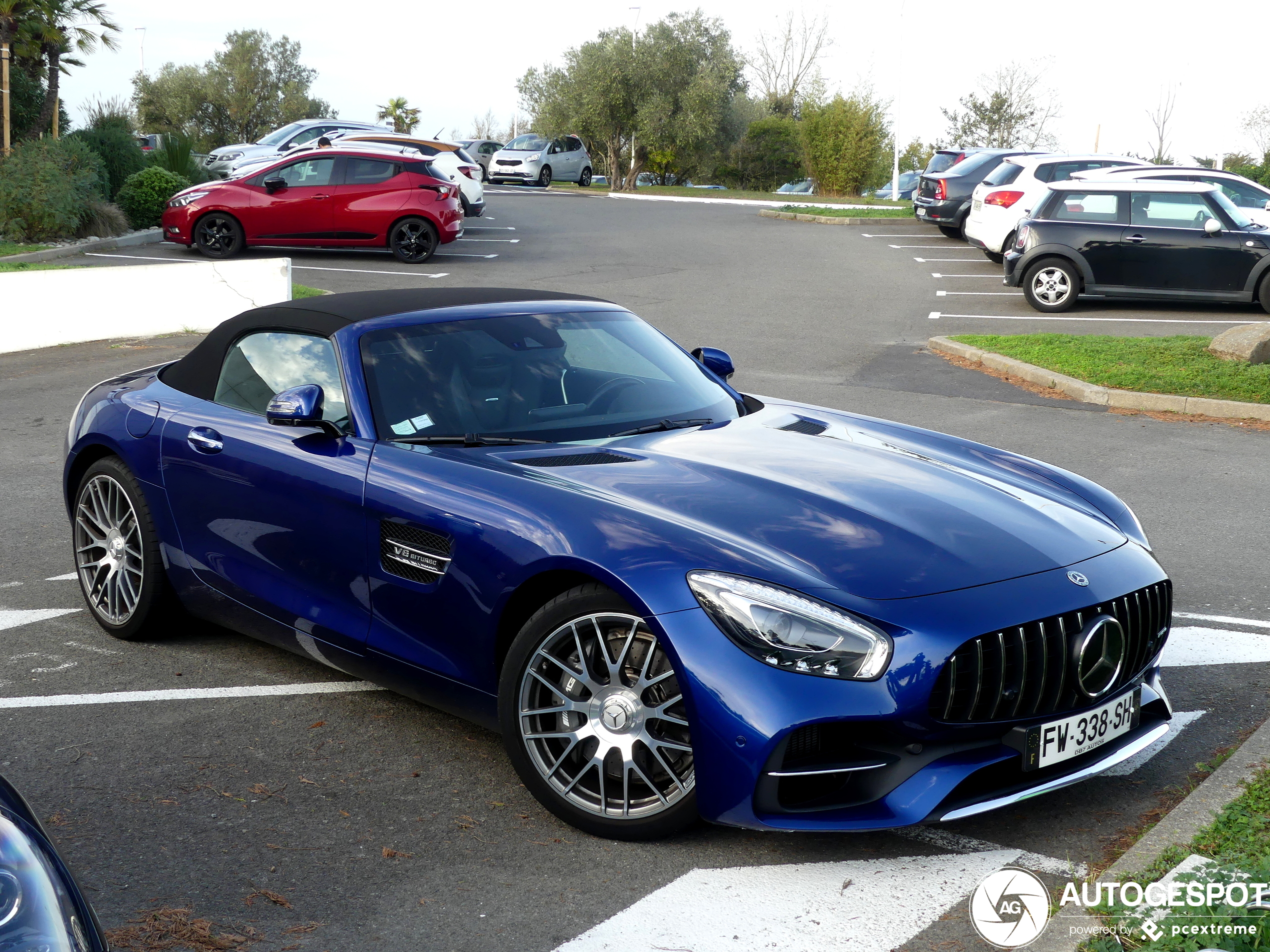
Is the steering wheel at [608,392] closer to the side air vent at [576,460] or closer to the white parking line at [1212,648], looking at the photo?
the side air vent at [576,460]

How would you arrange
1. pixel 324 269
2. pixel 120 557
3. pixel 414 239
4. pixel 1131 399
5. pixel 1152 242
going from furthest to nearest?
pixel 414 239, pixel 324 269, pixel 1152 242, pixel 1131 399, pixel 120 557

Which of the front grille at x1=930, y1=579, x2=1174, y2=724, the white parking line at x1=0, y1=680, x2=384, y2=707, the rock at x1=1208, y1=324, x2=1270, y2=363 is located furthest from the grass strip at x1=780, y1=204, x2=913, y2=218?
the front grille at x1=930, y1=579, x2=1174, y2=724

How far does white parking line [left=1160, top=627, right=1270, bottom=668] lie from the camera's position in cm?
505

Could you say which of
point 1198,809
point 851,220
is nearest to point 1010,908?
point 1198,809

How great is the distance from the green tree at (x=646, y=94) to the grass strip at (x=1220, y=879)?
45690mm

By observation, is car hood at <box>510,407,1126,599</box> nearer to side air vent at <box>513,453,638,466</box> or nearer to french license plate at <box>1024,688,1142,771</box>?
side air vent at <box>513,453,638,466</box>

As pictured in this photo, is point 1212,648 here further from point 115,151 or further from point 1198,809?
point 115,151

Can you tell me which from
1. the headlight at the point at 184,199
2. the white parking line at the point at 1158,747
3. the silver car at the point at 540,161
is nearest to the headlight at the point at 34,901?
the white parking line at the point at 1158,747

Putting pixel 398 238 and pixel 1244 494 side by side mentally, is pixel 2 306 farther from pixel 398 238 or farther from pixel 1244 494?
pixel 1244 494

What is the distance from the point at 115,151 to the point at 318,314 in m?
22.5

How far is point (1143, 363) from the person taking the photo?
12.1 metres

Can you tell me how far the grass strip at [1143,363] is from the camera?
11125 millimetres

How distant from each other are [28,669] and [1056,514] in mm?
3903

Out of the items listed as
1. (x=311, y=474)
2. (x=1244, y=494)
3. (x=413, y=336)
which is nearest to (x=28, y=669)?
(x=311, y=474)
